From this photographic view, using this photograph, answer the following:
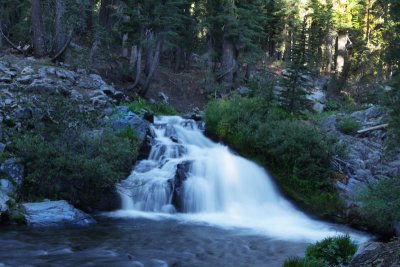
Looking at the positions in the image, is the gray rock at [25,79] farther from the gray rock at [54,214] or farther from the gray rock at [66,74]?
the gray rock at [54,214]

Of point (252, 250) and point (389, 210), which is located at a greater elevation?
point (389, 210)

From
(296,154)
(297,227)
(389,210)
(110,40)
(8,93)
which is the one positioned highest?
(110,40)

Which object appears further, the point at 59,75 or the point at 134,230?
the point at 59,75

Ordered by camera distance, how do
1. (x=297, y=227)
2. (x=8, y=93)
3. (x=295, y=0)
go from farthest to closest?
(x=295, y=0) < (x=8, y=93) < (x=297, y=227)

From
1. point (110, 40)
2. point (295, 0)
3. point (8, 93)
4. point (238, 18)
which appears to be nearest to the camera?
point (8, 93)

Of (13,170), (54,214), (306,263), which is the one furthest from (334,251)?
(13,170)

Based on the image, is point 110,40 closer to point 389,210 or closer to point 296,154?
point 296,154

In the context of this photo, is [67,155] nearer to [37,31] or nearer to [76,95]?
[76,95]

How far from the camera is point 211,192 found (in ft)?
48.9

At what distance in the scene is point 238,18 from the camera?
1042 inches

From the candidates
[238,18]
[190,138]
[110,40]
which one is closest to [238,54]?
[238,18]

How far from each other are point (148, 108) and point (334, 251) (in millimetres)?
14143

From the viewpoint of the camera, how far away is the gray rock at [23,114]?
14133 mm

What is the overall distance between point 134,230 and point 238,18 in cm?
1840
